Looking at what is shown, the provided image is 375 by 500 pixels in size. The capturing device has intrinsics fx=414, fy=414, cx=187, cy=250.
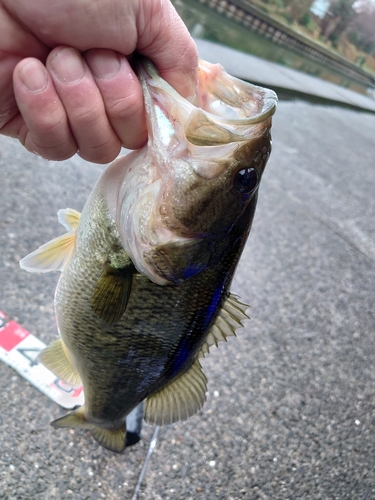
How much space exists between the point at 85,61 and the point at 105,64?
48 millimetres

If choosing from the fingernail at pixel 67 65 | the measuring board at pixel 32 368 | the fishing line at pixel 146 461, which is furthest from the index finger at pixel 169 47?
the fishing line at pixel 146 461

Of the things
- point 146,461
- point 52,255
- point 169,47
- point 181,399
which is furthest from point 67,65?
point 146,461

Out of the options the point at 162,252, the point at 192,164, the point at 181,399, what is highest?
the point at 192,164

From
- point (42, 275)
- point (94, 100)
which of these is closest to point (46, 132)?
point (94, 100)

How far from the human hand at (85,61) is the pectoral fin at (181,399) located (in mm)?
781

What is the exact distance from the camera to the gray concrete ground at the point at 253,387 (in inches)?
62.9

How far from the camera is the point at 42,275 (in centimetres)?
215

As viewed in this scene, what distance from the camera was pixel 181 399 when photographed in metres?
1.34

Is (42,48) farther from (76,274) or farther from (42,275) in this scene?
(42,275)

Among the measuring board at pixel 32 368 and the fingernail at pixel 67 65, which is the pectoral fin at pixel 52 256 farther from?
the measuring board at pixel 32 368

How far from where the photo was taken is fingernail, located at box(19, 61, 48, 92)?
87 cm

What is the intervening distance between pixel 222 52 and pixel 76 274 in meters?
7.55

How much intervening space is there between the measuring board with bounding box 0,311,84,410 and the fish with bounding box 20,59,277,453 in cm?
28

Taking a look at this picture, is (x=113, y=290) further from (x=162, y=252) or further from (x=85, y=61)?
(x=85, y=61)
